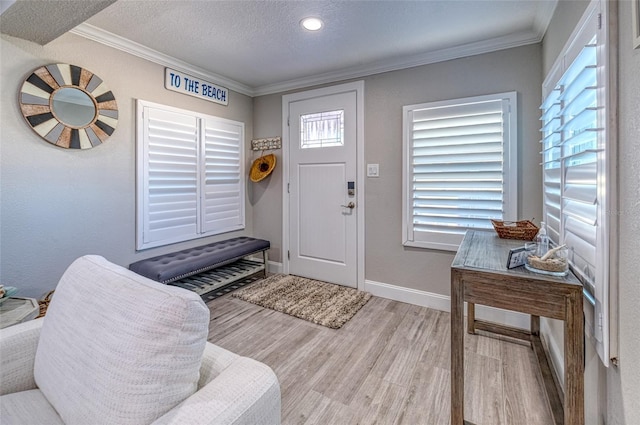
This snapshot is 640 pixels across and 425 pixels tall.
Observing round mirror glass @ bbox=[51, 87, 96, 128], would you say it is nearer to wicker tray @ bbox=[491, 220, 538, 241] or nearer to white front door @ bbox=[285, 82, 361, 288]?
white front door @ bbox=[285, 82, 361, 288]

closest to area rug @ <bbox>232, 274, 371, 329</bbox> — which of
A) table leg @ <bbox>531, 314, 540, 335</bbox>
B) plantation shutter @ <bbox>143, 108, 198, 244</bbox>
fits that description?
plantation shutter @ <bbox>143, 108, 198, 244</bbox>

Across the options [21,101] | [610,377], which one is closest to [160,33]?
[21,101]

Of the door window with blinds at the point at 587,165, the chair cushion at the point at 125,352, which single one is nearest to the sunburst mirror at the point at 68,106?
the chair cushion at the point at 125,352

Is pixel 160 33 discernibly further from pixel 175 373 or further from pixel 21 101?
pixel 175 373

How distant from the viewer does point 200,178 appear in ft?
10.7

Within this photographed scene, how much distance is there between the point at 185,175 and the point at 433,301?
280cm

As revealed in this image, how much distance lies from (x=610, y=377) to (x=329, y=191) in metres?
2.67

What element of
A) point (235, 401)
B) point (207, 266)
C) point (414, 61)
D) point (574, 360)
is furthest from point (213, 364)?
point (414, 61)

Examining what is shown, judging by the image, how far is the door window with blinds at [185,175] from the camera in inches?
108

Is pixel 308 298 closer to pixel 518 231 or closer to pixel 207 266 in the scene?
pixel 207 266

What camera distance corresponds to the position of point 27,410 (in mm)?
924

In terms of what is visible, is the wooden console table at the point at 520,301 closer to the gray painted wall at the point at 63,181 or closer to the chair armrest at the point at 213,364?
the chair armrest at the point at 213,364

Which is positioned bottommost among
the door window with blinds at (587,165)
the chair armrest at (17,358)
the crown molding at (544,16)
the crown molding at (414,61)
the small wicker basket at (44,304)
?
the small wicker basket at (44,304)

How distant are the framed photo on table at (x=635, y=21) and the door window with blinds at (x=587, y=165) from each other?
0.51 feet
